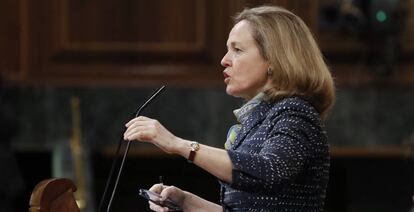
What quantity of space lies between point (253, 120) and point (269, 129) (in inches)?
4.1

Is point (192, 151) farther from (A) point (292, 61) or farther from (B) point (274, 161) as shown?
(A) point (292, 61)

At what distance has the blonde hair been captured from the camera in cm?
270

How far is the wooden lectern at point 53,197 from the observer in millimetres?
2457

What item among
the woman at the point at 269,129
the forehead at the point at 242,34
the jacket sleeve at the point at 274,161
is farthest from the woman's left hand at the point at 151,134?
the forehead at the point at 242,34

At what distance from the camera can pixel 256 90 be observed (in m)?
2.78

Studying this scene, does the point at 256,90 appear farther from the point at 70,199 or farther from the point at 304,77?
the point at 70,199

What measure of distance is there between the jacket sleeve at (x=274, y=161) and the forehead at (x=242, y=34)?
28cm

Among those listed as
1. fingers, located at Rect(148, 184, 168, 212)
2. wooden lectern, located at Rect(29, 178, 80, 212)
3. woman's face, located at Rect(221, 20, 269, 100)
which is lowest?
fingers, located at Rect(148, 184, 168, 212)

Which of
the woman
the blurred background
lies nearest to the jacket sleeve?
the woman

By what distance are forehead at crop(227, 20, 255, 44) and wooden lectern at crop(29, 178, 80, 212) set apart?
57 centimetres

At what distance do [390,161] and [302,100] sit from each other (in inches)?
124

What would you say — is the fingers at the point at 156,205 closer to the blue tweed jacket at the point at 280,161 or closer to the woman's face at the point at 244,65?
the blue tweed jacket at the point at 280,161

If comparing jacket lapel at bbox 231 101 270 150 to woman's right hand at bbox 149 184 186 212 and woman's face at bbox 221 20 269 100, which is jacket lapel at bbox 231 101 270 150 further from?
woman's right hand at bbox 149 184 186 212

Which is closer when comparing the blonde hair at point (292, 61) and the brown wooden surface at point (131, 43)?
the blonde hair at point (292, 61)
